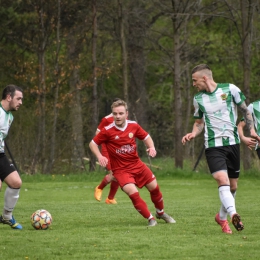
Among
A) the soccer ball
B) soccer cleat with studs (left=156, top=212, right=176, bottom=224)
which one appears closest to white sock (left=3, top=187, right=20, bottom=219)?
the soccer ball

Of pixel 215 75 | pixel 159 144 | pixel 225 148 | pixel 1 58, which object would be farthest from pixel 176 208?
pixel 215 75

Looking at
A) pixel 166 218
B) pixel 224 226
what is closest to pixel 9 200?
pixel 166 218

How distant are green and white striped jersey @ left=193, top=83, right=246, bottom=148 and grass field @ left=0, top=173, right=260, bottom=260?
3.60 ft

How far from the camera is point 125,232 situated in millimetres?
9211

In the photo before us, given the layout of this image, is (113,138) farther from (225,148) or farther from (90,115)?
(90,115)

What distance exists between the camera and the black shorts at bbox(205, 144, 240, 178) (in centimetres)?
898

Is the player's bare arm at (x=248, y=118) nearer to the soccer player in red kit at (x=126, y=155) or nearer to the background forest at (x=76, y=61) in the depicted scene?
the soccer player in red kit at (x=126, y=155)

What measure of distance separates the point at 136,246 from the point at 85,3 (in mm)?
18280

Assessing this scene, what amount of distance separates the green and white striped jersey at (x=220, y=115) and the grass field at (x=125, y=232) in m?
1.10

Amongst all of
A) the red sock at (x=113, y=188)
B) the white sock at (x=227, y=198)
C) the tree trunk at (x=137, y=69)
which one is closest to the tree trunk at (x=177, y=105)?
the tree trunk at (x=137, y=69)

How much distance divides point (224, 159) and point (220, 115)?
1.72 ft

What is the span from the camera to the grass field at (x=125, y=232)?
752 centimetres

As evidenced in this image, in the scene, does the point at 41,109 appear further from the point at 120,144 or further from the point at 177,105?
the point at 120,144

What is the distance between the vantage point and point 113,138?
1035cm
